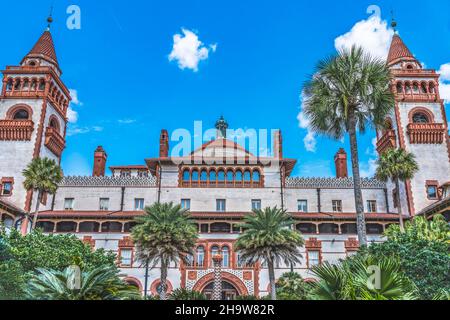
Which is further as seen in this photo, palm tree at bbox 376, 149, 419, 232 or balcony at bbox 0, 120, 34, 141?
balcony at bbox 0, 120, 34, 141

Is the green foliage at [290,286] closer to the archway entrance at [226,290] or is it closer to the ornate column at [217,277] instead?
the ornate column at [217,277]

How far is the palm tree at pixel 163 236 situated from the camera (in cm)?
3478

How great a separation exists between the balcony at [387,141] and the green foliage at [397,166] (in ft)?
20.5

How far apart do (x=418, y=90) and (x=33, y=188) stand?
46.3 metres

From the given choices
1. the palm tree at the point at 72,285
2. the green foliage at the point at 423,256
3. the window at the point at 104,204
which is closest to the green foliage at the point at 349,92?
the green foliage at the point at 423,256

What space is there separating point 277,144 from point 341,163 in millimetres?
10142

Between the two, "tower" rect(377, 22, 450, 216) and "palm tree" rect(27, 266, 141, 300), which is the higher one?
"tower" rect(377, 22, 450, 216)

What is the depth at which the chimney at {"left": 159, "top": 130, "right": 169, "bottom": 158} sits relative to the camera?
54.2m

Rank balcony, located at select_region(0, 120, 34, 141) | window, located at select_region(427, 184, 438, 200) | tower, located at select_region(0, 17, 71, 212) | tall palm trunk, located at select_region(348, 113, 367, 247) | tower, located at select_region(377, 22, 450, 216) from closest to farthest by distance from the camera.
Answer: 1. tall palm trunk, located at select_region(348, 113, 367, 247)
2. window, located at select_region(427, 184, 438, 200)
3. tower, located at select_region(377, 22, 450, 216)
4. tower, located at select_region(0, 17, 71, 212)
5. balcony, located at select_region(0, 120, 34, 141)

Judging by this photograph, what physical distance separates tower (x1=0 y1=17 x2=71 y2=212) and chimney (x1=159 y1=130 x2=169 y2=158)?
42.4 ft

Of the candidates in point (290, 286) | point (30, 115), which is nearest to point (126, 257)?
point (290, 286)

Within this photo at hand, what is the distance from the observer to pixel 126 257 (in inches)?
1857

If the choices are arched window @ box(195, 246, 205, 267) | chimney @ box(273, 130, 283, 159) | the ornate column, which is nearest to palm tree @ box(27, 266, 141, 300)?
the ornate column

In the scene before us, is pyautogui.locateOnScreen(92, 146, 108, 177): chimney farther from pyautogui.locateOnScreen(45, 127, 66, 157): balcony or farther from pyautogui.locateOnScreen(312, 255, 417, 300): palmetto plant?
pyautogui.locateOnScreen(312, 255, 417, 300): palmetto plant
